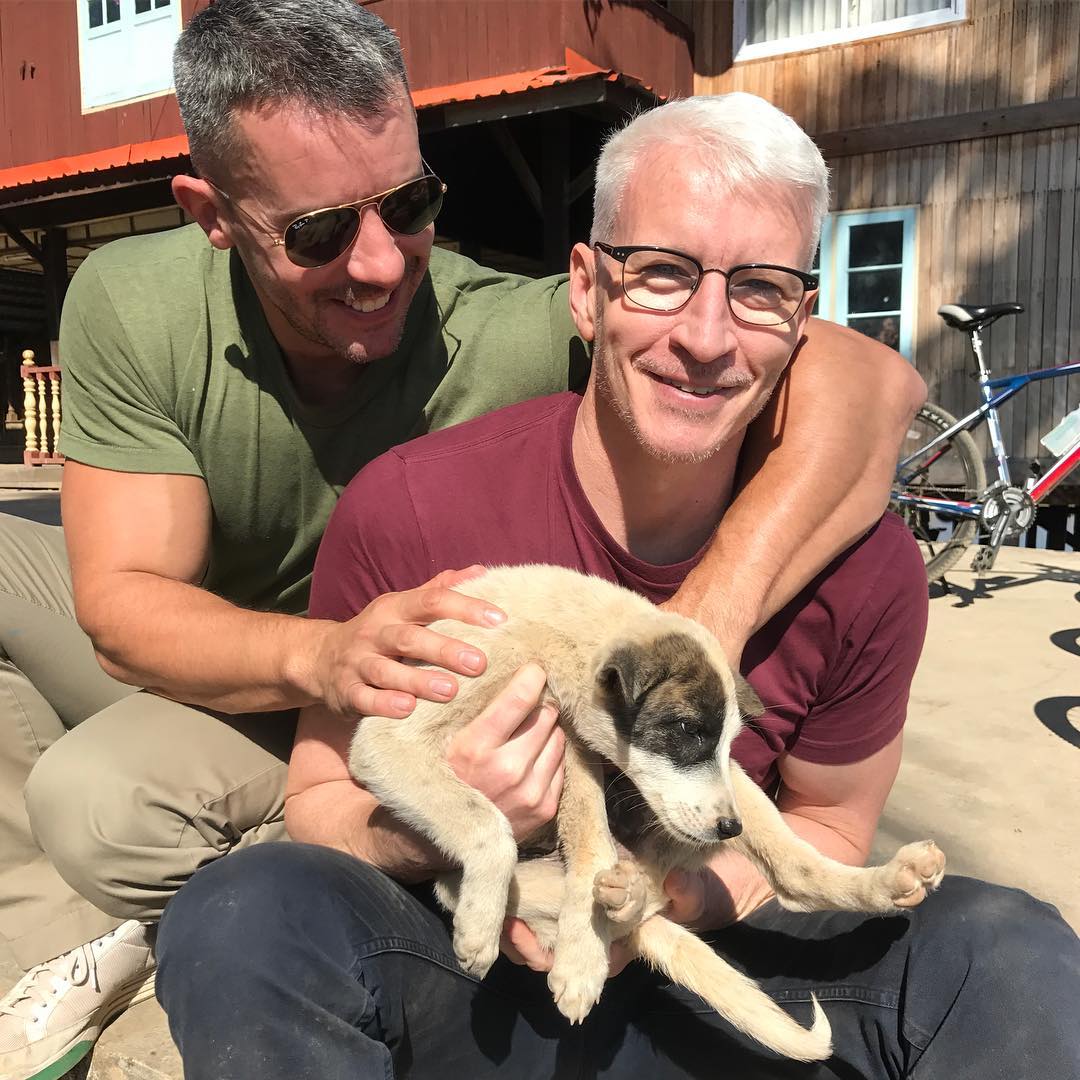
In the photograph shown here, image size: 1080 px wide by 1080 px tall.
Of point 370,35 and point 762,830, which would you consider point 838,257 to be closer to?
point 370,35

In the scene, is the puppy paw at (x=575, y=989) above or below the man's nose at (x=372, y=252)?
below

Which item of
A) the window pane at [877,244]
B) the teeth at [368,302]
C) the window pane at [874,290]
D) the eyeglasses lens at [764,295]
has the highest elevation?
the window pane at [877,244]

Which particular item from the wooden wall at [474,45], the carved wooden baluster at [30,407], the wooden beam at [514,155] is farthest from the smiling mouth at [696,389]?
the carved wooden baluster at [30,407]

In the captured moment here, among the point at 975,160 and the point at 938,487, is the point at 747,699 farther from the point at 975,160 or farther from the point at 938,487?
the point at 975,160

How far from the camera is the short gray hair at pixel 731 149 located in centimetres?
186

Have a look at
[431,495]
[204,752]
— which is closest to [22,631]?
[204,752]

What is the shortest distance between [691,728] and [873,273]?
32.1ft

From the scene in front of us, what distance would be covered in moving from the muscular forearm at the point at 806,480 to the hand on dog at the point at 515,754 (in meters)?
0.41

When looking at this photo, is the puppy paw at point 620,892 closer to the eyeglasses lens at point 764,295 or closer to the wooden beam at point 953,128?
the eyeglasses lens at point 764,295

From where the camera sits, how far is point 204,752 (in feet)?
8.18

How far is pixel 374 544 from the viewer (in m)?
2.03

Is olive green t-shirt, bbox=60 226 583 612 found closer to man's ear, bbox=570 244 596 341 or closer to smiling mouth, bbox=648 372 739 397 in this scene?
man's ear, bbox=570 244 596 341

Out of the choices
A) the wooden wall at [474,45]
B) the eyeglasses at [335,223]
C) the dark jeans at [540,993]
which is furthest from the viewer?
the wooden wall at [474,45]

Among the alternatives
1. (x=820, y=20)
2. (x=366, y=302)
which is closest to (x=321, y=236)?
(x=366, y=302)
